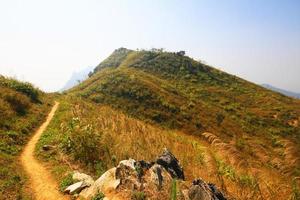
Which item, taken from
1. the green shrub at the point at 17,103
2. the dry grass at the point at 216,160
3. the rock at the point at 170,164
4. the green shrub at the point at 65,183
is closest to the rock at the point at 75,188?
the green shrub at the point at 65,183

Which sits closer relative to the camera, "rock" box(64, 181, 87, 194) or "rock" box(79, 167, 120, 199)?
"rock" box(79, 167, 120, 199)

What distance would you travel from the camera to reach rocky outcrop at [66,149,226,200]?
7.32 m

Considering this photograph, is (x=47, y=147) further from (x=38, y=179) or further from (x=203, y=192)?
(x=203, y=192)

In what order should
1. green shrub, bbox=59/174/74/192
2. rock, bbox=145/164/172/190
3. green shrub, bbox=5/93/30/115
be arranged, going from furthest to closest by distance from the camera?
1. green shrub, bbox=5/93/30/115
2. green shrub, bbox=59/174/74/192
3. rock, bbox=145/164/172/190

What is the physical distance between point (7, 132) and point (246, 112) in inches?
1724

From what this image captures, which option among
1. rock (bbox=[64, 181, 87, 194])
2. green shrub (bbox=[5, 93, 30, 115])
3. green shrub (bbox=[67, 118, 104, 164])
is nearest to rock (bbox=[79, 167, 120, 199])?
rock (bbox=[64, 181, 87, 194])


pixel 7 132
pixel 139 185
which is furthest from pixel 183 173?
pixel 7 132

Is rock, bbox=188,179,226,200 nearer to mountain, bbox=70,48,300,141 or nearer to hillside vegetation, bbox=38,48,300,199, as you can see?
hillside vegetation, bbox=38,48,300,199

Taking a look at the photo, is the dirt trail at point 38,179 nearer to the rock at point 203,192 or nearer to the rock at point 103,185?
the rock at point 103,185

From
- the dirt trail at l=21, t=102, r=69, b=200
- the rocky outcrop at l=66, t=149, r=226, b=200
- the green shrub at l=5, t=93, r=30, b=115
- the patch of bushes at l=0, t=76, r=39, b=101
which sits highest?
the patch of bushes at l=0, t=76, r=39, b=101

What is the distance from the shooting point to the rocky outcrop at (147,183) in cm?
732

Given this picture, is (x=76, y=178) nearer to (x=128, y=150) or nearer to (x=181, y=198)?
(x=128, y=150)

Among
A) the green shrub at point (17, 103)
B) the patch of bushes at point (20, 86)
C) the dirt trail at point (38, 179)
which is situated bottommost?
the dirt trail at point (38, 179)

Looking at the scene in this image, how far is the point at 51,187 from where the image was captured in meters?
9.80
